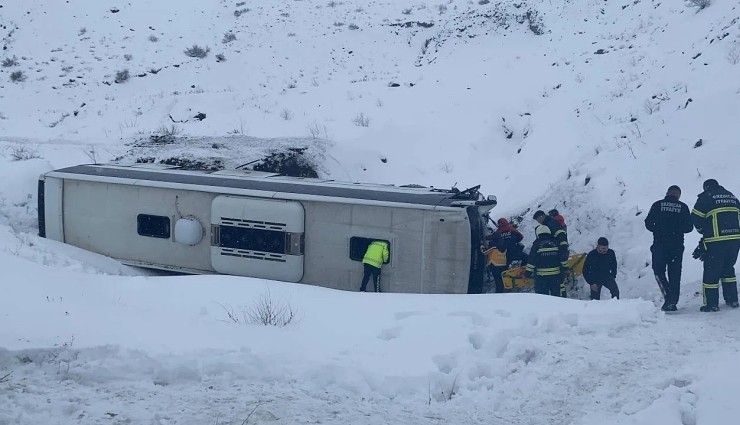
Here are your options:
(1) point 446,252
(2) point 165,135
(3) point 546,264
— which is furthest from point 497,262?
(2) point 165,135

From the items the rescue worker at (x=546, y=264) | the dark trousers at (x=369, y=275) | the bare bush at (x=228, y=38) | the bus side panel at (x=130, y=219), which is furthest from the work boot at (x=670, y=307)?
the bare bush at (x=228, y=38)

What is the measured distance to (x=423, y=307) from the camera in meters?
7.57

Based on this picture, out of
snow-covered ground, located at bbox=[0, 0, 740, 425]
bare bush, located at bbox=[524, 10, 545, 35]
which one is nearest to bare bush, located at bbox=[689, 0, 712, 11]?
snow-covered ground, located at bbox=[0, 0, 740, 425]

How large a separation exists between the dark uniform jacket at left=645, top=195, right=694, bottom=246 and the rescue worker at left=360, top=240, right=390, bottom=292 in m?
3.77

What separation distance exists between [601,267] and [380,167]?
820cm

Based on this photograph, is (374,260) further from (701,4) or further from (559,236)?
(701,4)

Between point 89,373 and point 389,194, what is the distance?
20.3 feet

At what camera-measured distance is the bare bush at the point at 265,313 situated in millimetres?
7051

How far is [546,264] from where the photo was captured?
1063 centimetres

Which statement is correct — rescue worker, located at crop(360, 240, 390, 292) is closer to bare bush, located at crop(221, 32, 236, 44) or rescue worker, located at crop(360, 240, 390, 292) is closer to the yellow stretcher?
the yellow stretcher

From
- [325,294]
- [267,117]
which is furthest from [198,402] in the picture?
[267,117]

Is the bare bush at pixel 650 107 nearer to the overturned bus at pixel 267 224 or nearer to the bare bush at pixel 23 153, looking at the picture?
the overturned bus at pixel 267 224

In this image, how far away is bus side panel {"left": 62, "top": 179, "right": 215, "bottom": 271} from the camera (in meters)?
11.8

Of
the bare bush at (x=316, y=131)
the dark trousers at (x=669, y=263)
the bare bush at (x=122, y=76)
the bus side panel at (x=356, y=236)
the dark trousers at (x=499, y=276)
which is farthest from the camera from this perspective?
the bare bush at (x=122, y=76)
